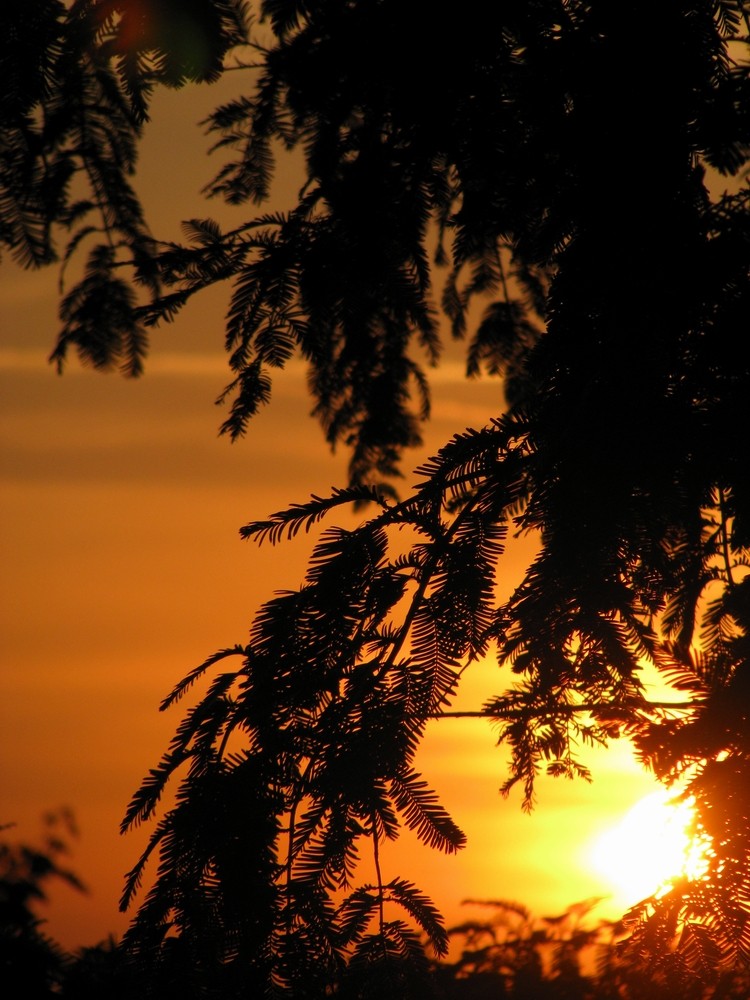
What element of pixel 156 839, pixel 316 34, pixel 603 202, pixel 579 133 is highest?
pixel 316 34

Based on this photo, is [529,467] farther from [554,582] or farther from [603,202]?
[603,202]

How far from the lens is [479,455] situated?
6.04ft

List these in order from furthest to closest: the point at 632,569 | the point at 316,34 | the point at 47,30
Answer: the point at 316,34 → the point at 47,30 → the point at 632,569

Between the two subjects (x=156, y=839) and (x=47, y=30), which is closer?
(x=156, y=839)

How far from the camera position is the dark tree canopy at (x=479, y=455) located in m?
1.66

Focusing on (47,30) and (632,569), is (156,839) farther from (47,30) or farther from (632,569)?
(47,30)

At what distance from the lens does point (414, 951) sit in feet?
5.68

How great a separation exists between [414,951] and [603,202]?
155 cm

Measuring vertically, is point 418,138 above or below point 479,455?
above

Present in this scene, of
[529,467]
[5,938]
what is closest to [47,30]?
[529,467]

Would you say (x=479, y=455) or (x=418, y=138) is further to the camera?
(x=418, y=138)

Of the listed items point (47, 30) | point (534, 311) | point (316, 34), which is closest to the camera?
point (47, 30)

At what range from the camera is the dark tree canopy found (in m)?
1.66

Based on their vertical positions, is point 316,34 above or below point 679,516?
above
